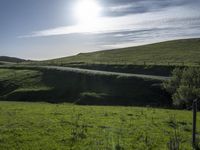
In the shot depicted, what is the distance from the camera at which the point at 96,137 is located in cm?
1970

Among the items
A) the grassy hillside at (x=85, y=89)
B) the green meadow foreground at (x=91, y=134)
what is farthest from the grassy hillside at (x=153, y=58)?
the green meadow foreground at (x=91, y=134)

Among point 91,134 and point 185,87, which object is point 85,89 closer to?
point 185,87

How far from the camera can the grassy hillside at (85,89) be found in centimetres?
5956

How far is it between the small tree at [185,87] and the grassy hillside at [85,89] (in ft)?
17.1

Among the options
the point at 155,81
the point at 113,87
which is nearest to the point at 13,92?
the point at 113,87

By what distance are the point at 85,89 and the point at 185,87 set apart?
2535cm

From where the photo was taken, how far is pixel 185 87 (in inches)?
1865

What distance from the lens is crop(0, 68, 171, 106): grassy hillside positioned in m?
59.6

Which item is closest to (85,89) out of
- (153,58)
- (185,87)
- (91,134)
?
(185,87)

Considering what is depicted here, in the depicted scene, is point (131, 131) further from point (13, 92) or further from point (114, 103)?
point (13, 92)

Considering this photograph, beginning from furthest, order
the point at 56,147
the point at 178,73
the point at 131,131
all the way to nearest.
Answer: the point at 178,73, the point at 131,131, the point at 56,147

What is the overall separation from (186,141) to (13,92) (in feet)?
179

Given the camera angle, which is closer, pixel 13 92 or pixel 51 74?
pixel 13 92

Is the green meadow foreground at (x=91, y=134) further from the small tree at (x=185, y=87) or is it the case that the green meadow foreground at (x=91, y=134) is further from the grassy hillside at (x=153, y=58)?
the grassy hillside at (x=153, y=58)
